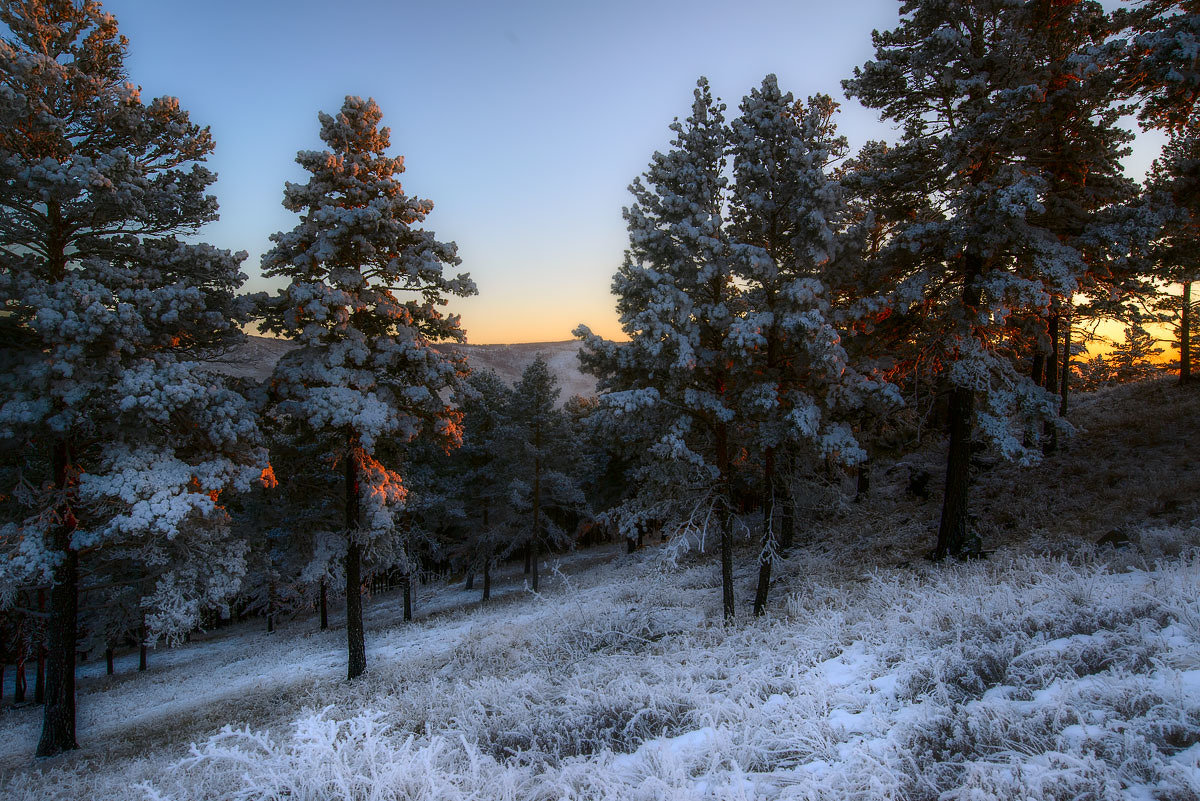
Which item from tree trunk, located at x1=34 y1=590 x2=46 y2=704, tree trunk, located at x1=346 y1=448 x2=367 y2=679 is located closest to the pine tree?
tree trunk, located at x1=346 y1=448 x2=367 y2=679

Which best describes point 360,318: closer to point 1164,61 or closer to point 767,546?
point 767,546

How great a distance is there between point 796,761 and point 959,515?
10.1 metres

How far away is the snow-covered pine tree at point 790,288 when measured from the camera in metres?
11.2

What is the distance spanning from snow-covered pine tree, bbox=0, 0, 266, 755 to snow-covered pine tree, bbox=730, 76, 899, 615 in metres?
10.5

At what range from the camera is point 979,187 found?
10953 mm

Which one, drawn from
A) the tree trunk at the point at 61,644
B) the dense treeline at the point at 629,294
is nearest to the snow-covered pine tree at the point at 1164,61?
the dense treeline at the point at 629,294

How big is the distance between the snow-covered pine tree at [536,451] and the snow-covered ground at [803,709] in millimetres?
14736

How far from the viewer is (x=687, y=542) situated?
39.8 feet

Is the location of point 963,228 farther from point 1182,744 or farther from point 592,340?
point 1182,744

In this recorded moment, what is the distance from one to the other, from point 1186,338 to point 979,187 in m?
20.3

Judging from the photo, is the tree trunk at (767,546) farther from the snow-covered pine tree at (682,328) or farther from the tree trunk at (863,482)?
the tree trunk at (863,482)

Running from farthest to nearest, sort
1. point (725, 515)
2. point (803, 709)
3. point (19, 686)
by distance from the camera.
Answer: point (19, 686) → point (725, 515) → point (803, 709)

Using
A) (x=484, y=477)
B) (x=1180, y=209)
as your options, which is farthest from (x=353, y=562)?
(x=1180, y=209)

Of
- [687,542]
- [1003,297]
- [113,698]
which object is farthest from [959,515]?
[113,698]
